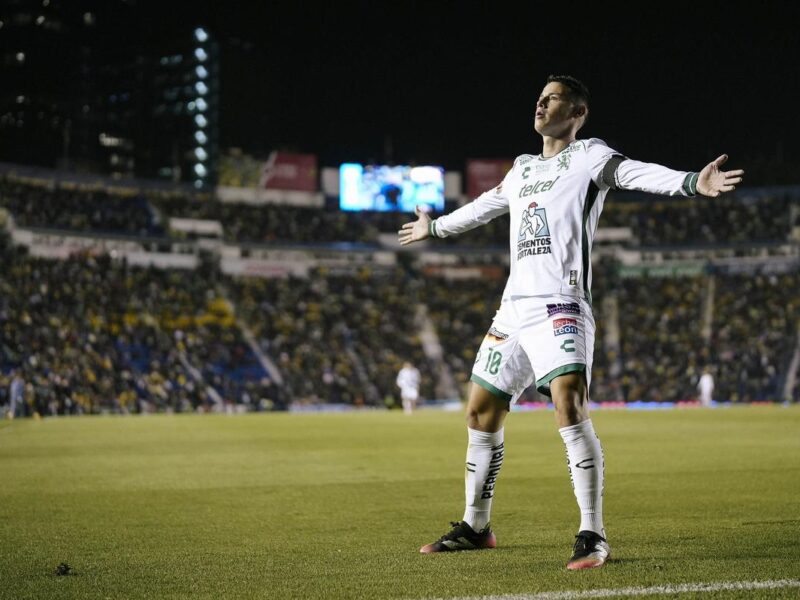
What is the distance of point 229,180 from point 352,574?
59.4 m

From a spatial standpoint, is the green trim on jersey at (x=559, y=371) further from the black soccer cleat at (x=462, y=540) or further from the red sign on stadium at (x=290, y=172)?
the red sign on stadium at (x=290, y=172)

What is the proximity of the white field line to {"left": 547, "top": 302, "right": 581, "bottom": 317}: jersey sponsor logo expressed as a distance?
66.4 inches

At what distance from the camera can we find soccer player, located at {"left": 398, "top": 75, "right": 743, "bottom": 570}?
557cm

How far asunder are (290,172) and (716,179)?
5970 centimetres

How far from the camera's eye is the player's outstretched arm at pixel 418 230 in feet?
22.6

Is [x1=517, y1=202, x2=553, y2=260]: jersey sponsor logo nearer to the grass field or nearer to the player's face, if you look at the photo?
the player's face

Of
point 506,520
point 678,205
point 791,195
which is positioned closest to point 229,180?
point 678,205

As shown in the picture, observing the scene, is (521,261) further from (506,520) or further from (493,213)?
(506,520)

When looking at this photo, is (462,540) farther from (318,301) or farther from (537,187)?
(318,301)

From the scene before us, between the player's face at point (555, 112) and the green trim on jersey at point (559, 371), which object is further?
the player's face at point (555, 112)

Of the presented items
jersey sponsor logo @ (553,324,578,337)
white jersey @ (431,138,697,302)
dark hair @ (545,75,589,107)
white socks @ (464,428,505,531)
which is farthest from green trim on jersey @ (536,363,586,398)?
dark hair @ (545,75,589,107)

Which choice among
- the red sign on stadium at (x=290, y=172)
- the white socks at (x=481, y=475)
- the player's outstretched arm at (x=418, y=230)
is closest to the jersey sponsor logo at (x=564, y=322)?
the white socks at (x=481, y=475)

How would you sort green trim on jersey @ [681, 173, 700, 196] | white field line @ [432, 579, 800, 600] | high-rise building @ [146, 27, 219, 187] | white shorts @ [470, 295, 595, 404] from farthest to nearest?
1. high-rise building @ [146, 27, 219, 187]
2. white shorts @ [470, 295, 595, 404]
3. green trim on jersey @ [681, 173, 700, 196]
4. white field line @ [432, 579, 800, 600]

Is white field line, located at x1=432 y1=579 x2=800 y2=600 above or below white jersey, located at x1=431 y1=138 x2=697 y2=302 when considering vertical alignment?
below
